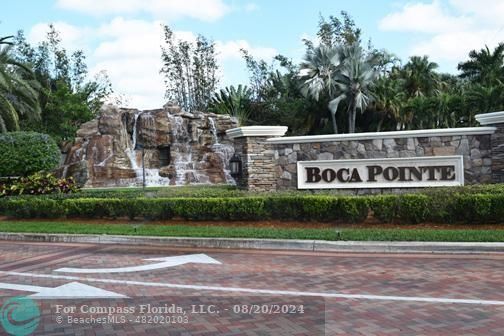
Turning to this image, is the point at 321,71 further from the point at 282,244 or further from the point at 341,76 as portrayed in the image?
the point at 282,244

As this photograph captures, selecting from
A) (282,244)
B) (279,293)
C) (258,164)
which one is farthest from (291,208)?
(279,293)

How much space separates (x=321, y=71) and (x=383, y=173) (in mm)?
27666

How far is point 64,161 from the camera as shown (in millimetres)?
30016

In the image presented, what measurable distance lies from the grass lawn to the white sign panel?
115 inches

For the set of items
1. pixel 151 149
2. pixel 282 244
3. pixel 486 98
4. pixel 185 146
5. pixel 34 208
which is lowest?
pixel 282 244

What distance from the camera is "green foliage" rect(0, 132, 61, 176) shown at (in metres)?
17.7

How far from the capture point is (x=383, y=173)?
43.5 feet

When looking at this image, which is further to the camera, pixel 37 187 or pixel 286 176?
pixel 37 187

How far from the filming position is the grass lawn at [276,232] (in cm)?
927

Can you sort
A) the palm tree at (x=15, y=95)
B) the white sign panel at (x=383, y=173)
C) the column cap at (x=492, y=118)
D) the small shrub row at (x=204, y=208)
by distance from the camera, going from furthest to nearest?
the palm tree at (x=15, y=95), the white sign panel at (x=383, y=173), the column cap at (x=492, y=118), the small shrub row at (x=204, y=208)

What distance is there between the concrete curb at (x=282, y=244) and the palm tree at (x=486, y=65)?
35991 millimetres

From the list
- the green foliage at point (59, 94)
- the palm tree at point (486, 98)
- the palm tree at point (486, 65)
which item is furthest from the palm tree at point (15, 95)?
the palm tree at point (486, 65)

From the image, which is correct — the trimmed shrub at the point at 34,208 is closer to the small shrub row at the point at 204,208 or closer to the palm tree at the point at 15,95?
the small shrub row at the point at 204,208

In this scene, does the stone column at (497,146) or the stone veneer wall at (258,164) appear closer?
the stone column at (497,146)
